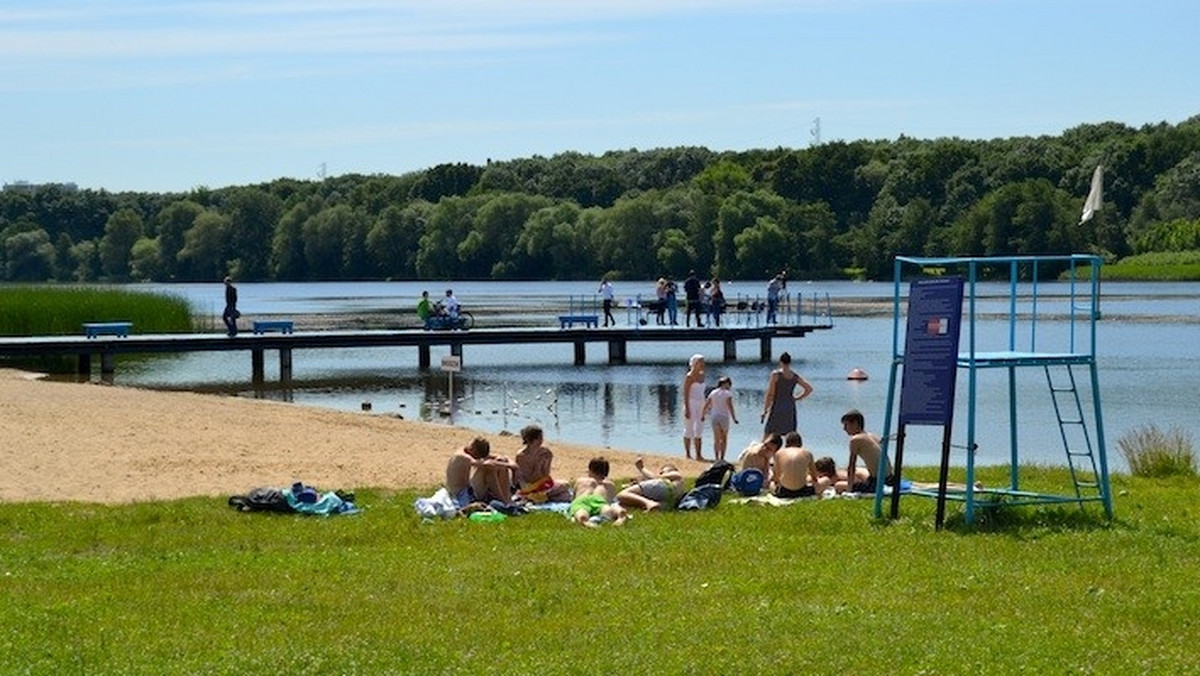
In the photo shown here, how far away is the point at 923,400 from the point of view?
49.9 feet

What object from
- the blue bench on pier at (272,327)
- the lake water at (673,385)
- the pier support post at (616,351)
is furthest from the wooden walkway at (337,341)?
the lake water at (673,385)

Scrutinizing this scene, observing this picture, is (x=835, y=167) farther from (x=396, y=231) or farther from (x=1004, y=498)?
(x=1004, y=498)

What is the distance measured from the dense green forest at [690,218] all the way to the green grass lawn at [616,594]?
10780 cm

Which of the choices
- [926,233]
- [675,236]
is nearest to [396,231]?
[675,236]

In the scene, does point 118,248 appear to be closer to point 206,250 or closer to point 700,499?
point 206,250

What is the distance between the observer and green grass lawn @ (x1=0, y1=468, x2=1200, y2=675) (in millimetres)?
9742

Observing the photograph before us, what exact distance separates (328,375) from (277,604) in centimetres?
3988

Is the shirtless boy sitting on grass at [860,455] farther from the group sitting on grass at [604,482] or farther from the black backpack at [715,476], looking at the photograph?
the black backpack at [715,476]

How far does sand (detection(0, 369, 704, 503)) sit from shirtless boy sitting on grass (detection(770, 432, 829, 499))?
4.17m

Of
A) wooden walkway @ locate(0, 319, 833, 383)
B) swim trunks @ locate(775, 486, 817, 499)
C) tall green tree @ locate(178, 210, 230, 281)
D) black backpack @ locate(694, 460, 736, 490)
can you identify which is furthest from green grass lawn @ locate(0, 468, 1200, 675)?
tall green tree @ locate(178, 210, 230, 281)

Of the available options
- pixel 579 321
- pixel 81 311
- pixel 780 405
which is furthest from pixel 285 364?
pixel 780 405

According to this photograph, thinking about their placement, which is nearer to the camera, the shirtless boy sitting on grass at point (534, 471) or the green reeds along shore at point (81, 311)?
the shirtless boy sitting on grass at point (534, 471)

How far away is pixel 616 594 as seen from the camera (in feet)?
A: 38.4

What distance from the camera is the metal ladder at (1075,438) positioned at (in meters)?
16.1
